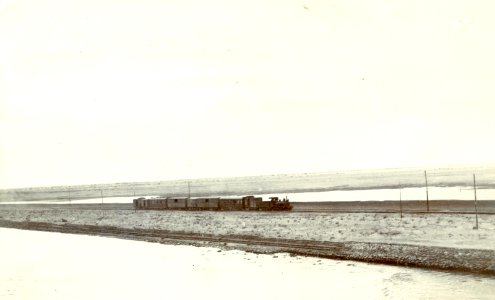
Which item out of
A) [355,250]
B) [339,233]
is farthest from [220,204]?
[355,250]

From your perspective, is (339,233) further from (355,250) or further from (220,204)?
(220,204)

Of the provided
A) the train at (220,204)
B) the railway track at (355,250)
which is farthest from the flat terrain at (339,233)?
the train at (220,204)

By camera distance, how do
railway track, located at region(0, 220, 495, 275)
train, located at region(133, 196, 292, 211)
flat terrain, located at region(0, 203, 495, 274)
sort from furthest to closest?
train, located at region(133, 196, 292, 211) < flat terrain, located at region(0, 203, 495, 274) < railway track, located at region(0, 220, 495, 275)

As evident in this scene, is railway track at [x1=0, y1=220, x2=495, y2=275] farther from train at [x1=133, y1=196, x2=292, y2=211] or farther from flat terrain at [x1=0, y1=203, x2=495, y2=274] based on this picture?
train at [x1=133, y1=196, x2=292, y2=211]

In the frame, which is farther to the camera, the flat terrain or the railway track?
the flat terrain

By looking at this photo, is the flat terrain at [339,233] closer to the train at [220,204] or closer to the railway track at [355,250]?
the railway track at [355,250]

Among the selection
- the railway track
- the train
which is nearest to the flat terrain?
the railway track
